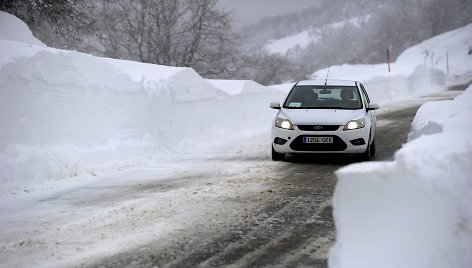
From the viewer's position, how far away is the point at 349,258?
11.2ft

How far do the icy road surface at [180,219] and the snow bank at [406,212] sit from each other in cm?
67

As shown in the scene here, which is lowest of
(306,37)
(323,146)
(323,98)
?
(323,146)

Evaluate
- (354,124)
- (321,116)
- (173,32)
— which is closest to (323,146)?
(321,116)

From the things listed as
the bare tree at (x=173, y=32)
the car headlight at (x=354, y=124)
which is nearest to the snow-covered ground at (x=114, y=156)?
the car headlight at (x=354, y=124)

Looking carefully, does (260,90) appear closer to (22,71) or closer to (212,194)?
(22,71)

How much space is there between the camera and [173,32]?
32.3 m

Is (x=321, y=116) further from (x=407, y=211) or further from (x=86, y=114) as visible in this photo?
(x=407, y=211)

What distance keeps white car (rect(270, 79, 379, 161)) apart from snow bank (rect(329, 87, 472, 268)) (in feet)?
17.4

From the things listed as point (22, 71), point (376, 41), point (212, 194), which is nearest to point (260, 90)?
point (22, 71)

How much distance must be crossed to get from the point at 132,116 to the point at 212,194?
520 cm

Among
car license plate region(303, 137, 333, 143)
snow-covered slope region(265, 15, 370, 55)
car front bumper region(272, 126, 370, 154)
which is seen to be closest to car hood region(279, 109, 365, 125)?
car front bumper region(272, 126, 370, 154)

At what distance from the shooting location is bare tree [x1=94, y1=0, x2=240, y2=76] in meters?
31.8

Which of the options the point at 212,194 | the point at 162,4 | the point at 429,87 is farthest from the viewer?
the point at 429,87

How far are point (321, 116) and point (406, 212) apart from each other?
578 centimetres
